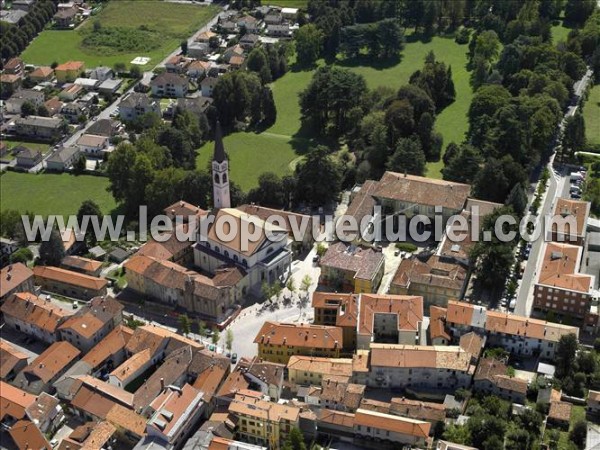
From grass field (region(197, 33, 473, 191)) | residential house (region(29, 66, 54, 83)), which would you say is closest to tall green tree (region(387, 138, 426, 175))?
grass field (region(197, 33, 473, 191))

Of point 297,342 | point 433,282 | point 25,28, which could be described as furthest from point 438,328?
point 25,28

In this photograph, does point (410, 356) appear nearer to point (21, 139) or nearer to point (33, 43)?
point (21, 139)

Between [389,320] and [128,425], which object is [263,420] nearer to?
[128,425]

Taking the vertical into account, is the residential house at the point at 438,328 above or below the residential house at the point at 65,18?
below

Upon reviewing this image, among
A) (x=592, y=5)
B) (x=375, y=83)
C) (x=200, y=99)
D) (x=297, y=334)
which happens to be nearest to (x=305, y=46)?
(x=375, y=83)

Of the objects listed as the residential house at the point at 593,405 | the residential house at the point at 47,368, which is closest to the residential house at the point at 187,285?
the residential house at the point at 47,368

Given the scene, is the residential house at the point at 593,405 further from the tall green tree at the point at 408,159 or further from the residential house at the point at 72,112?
the residential house at the point at 72,112

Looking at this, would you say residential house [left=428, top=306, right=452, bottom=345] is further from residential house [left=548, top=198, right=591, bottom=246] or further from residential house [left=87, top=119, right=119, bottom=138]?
residential house [left=87, top=119, right=119, bottom=138]
